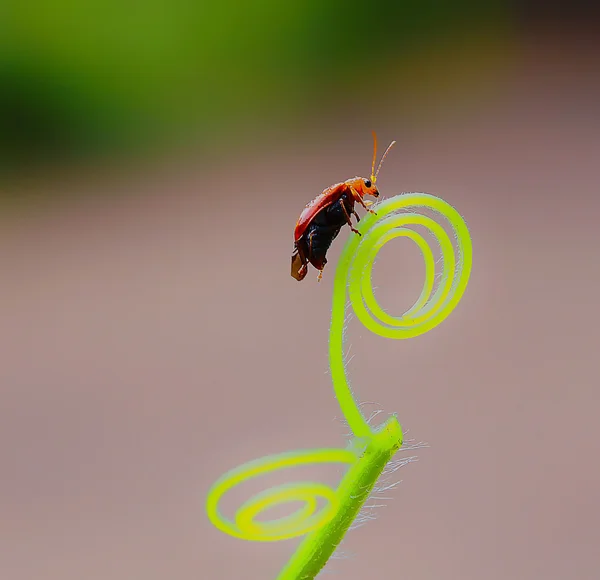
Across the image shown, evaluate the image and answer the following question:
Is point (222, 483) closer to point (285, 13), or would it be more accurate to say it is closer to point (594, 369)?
point (594, 369)

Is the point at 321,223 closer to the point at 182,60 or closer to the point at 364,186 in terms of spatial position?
the point at 364,186

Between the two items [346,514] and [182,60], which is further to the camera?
[182,60]

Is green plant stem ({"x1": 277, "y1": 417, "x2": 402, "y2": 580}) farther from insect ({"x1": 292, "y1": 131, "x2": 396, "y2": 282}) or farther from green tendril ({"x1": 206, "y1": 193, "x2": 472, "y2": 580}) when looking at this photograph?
insect ({"x1": 292, "y1": 131, "x2": 396, "y2": 282})

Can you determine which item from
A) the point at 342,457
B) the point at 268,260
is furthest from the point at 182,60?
the point at 342,457

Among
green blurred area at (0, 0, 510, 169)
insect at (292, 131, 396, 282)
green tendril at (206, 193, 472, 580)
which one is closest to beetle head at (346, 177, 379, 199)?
insect at (292, 131, 396, 282)

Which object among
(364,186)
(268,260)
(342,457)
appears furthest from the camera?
(268,260)

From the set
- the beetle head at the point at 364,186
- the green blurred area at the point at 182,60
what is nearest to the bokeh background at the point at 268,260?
the green blurred area at the point at 182,60
